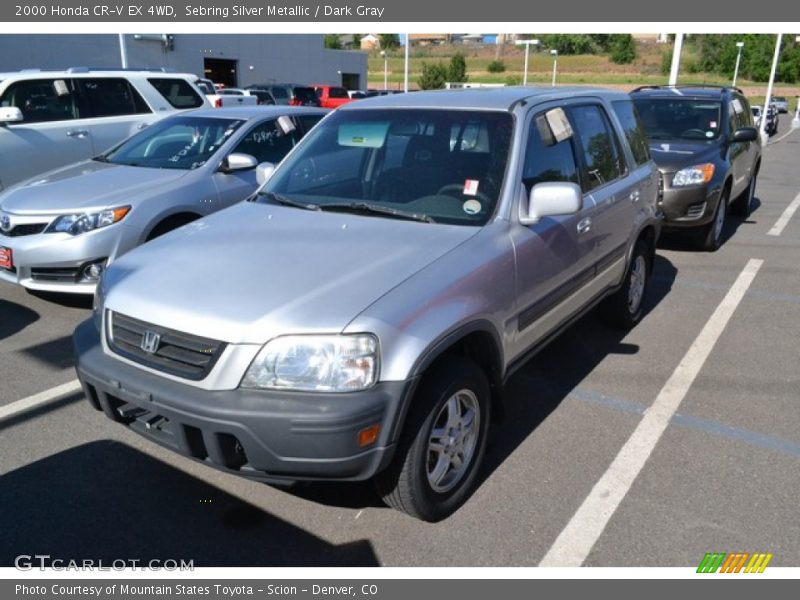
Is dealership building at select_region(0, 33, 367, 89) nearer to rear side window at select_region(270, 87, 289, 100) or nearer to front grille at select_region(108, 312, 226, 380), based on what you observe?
rear side window at select_region(270, 87, 289, 100)

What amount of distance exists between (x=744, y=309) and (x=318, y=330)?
495cm

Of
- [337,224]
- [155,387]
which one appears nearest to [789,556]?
[337,224]

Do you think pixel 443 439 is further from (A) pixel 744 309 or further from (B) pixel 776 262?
(B) pixel 776 262

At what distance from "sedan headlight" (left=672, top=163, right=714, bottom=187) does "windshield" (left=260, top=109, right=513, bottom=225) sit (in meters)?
4.67

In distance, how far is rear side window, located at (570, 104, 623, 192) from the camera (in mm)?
4184

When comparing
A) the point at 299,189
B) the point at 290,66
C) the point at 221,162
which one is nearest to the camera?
the point at 299,189

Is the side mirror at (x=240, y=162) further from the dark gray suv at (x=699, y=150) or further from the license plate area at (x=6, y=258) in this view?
the dark gray suv at (x=699, y=150)

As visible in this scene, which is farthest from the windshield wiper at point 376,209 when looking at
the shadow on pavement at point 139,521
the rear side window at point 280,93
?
the rear side window at point 280,93

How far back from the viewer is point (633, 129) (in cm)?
519

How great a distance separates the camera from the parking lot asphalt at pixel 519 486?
2846 mm

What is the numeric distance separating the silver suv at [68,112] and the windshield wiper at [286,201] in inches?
198

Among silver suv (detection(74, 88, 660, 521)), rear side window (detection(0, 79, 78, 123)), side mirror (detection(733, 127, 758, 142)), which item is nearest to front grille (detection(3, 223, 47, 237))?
silver suv (detection(74, 88, 660, 521))

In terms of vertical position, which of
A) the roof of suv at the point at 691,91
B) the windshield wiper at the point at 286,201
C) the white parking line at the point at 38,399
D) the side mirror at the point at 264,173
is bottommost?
the white parking line at the point at 38,399

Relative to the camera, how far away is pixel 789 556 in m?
2.79
